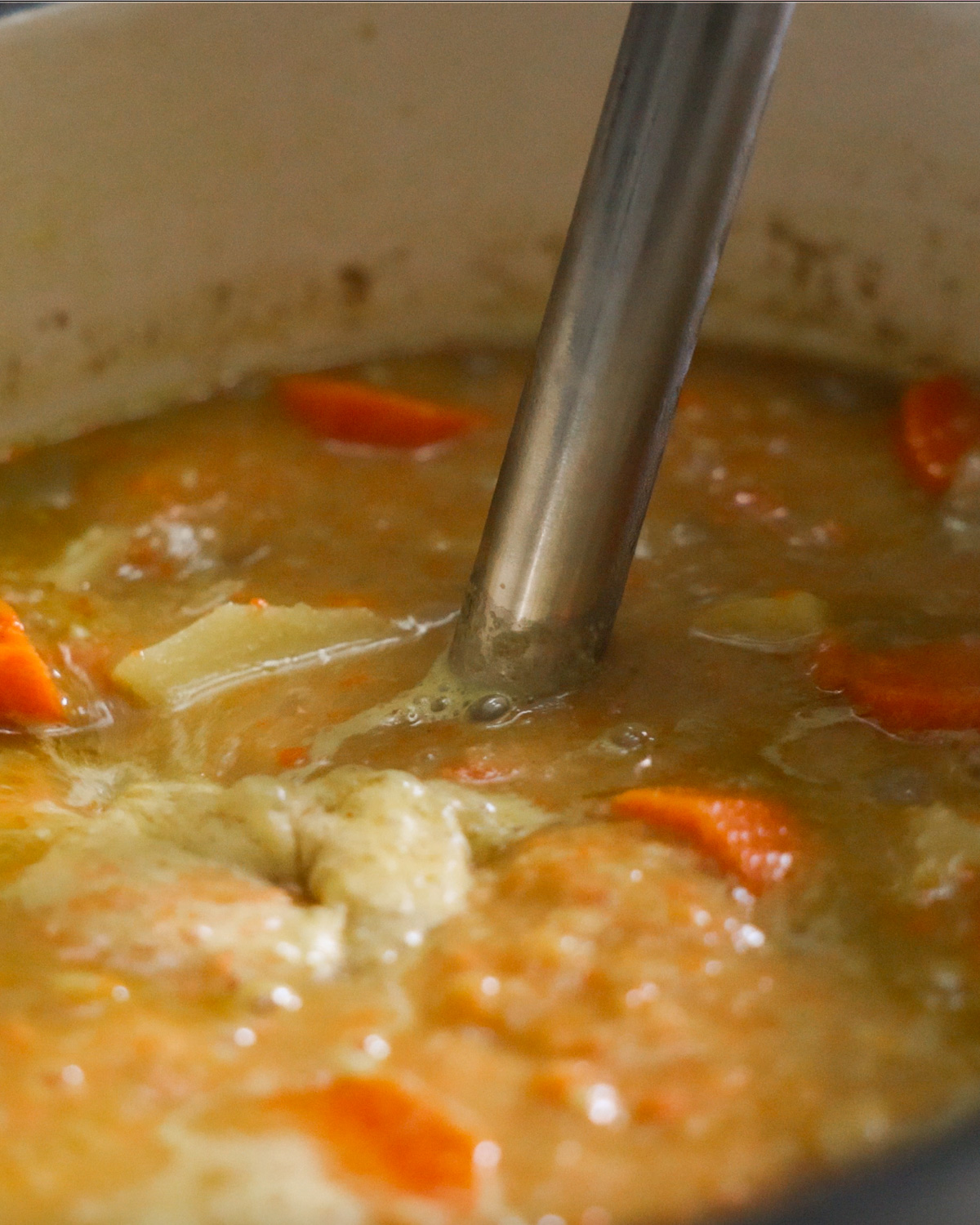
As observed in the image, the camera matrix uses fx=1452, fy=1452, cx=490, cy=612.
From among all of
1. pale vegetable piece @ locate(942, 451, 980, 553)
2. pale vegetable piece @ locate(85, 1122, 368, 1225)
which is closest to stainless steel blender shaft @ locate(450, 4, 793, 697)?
pale vegetable piece @ locate(942, 451, 980, 553)

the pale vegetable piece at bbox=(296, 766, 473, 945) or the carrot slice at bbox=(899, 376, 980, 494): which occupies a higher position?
the carrot slice at bbox=(899, 376, 980, 494)

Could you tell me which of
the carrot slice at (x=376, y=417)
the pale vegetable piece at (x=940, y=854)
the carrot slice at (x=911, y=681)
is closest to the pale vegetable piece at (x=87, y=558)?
the carrot slice at (x=376, y=417)

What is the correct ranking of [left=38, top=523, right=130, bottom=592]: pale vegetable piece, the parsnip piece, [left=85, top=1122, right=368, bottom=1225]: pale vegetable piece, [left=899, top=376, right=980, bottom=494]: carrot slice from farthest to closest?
[left=899, top=376, right=980, bottom=494]: carrot slice → [left=38, top=523, right=130, bottom=592]: pale vegetable piece → the parsnip piece → [left=85, top=1122, right=368, bottom=1225]: pale vegetable piece

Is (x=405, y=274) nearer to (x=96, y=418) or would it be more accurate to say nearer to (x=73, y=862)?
(x=96, y=418)

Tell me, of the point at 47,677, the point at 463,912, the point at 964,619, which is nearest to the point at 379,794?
the point at 463,912

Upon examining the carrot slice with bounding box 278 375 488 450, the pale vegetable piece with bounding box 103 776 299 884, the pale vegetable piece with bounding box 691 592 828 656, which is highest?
the pale vegetable piece with bounding box 691 592 828 656

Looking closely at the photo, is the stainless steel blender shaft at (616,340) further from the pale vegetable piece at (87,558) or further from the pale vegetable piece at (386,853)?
the pale vegetable piece at (87,558)

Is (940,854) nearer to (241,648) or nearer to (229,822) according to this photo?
(229,822)

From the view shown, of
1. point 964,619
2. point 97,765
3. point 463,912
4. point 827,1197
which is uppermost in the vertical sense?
point 827,1197

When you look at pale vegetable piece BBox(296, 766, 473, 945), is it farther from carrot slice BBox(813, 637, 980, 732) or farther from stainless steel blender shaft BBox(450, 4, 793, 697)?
carrot slice BBox(813, 637, 980, 732)
